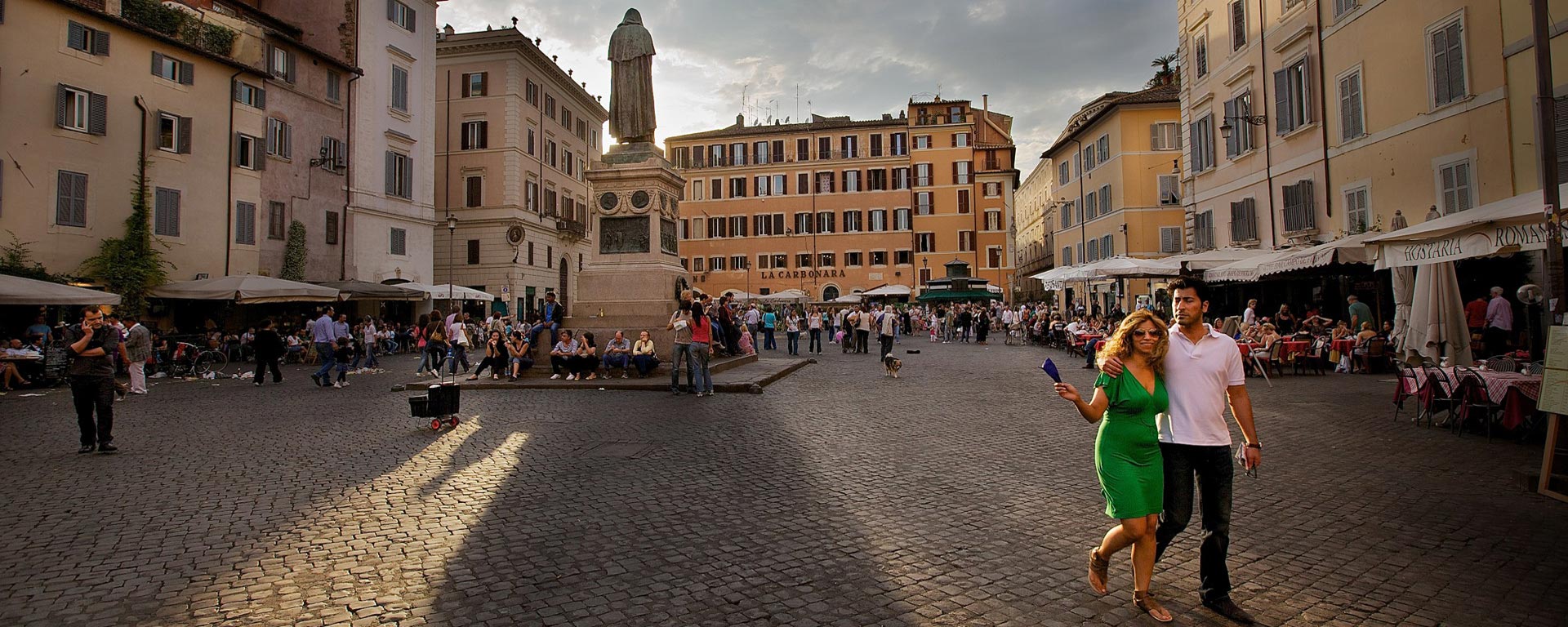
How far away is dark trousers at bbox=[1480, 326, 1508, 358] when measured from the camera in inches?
489

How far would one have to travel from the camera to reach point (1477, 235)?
816cm

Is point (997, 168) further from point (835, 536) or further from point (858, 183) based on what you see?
point (835, 536)

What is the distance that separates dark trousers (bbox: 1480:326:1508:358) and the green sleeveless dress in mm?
12846

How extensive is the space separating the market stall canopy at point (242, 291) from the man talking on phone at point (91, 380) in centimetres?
1563

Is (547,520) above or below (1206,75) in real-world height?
below

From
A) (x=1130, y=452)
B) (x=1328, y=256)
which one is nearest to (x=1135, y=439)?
(x=1130, y=452)

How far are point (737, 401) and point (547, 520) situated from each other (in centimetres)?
635

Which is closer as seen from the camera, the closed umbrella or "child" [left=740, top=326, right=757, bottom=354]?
the closed umbrella

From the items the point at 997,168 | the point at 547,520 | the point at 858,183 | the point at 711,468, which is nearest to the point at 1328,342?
the point at 711,468

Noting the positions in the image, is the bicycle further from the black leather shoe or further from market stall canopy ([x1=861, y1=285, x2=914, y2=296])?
market stall canopy ([x1=861, y1=285, x2=914, y2=296])

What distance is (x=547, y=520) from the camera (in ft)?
16.9

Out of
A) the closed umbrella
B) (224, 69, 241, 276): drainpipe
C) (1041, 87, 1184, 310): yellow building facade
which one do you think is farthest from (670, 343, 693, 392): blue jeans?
(1041, 87, 1184, 310): yellow building facade

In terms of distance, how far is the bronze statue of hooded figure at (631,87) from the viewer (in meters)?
15.3

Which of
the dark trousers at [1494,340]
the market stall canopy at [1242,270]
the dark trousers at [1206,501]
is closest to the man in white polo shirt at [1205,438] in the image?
the dark trousers at [1206,501]
